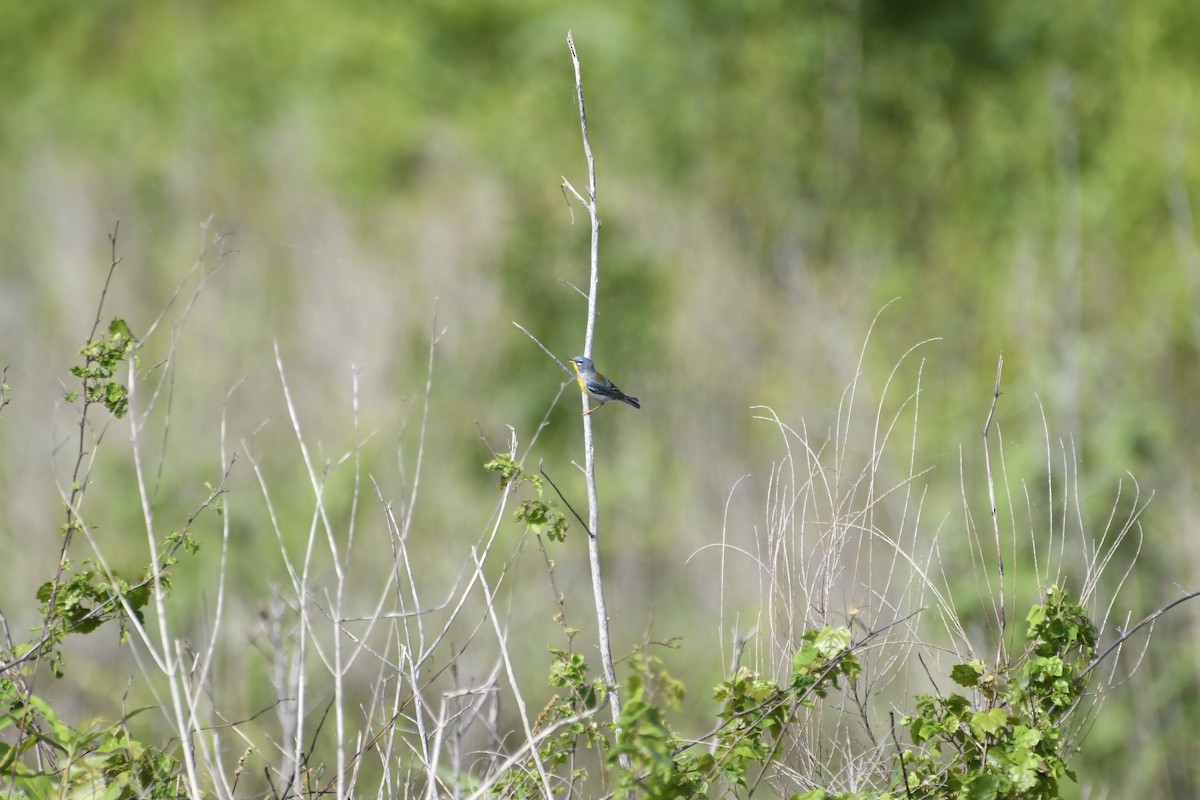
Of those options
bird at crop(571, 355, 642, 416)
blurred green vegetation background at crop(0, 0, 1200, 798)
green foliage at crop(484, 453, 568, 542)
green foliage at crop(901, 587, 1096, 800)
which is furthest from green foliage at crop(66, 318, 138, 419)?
blurred green vegetation background at crop(0, 0, 1200, 798)

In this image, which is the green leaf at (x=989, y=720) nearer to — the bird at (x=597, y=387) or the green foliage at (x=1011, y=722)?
the green foliage at (x=1011, y=722)

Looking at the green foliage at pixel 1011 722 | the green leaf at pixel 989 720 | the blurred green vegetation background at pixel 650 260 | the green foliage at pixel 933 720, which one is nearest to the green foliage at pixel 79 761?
the green foliage at pixel 933 720

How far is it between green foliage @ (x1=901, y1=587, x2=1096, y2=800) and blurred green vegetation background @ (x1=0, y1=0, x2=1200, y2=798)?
4491mm

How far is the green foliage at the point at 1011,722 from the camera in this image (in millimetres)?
2932

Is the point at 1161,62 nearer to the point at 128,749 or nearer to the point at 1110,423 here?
the point at 1110,423

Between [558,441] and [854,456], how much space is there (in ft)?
8.66

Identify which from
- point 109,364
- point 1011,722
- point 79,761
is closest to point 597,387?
point 109,364

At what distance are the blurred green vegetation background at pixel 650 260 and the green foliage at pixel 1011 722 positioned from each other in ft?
14.7

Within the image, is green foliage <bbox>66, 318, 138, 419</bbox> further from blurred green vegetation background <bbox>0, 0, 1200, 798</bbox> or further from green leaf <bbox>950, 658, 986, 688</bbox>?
blurred green vegetation background <bbox>0, 0, 1200, 798</bbox>

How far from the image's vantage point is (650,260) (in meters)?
12.0

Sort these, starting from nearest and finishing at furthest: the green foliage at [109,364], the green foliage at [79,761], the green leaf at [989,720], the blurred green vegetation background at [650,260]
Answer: the green foliage at [79,761] < the green leaf at [989,720] < the green foliage at [109,364] < the blurred green vegetation background at [650,260]

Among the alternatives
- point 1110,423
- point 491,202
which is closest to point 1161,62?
point 1110,423

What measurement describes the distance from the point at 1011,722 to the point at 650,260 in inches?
365

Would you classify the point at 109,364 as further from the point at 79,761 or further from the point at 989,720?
the point at 989,720
